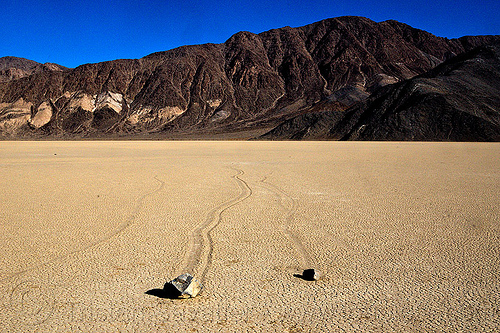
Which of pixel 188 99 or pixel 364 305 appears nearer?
pixel 364 305

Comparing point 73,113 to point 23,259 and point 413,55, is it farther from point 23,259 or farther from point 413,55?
point 23,259

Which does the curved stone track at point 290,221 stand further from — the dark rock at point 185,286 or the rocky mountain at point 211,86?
the rocky mountain at point 211,86

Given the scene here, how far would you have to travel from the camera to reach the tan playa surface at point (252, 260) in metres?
2.87

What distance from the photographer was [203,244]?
179 inches

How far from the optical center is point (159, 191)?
8.23m

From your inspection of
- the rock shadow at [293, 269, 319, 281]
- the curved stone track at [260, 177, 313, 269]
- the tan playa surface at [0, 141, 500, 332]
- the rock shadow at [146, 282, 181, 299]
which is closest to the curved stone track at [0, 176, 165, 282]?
the tan playa surface at [0, 141, 500, 332]

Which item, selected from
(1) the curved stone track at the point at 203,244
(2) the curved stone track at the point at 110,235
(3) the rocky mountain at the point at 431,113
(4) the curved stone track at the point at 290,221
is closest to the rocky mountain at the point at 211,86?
(3) the rocky mountain at the point at 431,113

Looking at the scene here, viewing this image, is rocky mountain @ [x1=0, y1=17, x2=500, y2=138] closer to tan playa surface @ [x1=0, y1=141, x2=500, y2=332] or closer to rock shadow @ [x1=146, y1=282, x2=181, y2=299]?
tan playa surface @ [x1=0, y1=141, x2=500, y2=332]

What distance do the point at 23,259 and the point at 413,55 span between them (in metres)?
135

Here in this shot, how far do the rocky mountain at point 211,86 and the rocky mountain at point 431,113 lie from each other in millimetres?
20257

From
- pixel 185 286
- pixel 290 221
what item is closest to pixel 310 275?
pixel 185 286

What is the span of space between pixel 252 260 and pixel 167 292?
111 centimetres

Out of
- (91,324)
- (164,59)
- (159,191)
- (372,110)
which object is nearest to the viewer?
(91,324)

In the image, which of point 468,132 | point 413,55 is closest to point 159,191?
point 468,132
